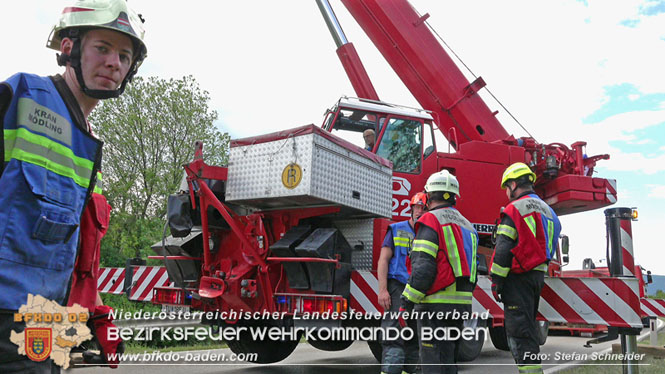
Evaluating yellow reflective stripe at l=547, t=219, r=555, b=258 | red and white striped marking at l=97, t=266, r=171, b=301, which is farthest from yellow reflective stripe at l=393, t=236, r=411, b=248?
red and white striped marking at l=97, t=266, r=171, b=301

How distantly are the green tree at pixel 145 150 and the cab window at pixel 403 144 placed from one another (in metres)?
10.9

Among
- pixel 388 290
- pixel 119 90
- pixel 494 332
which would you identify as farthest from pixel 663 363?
pixel 119 90

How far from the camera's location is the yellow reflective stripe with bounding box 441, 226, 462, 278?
439cm

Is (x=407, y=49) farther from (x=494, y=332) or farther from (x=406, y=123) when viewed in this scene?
(x=494, y=332)

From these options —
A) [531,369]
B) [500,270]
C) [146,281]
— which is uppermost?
[500,270]

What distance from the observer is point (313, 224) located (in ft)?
19.6

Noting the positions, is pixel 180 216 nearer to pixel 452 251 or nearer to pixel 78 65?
pixel 452 251

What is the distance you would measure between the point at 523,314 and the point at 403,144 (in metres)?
3.34

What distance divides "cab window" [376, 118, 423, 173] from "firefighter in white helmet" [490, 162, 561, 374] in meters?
2.53

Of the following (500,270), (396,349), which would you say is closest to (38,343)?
(396,349)

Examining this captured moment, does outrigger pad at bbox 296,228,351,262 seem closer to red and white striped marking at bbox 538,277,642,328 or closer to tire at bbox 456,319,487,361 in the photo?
red and white striped marking at bbox 538,277,642,328

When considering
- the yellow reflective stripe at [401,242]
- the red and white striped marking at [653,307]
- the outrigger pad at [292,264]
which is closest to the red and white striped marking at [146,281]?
the outrigger pad at [292,264]

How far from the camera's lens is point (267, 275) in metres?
5.61

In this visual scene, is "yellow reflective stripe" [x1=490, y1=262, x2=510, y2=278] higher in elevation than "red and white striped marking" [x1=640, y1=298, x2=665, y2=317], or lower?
higher
